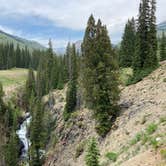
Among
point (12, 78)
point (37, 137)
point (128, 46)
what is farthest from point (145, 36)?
point (12, 78)

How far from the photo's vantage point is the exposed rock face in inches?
1078

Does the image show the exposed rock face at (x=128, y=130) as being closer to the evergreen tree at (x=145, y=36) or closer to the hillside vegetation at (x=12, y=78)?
the evergreen tree at (x=145, y=36)

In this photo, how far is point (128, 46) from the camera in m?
78.7

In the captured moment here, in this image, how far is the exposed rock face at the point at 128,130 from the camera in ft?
89.8

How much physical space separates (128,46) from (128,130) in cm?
4315

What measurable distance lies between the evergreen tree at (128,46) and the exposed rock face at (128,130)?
20374 mm

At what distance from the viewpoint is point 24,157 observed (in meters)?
73.2

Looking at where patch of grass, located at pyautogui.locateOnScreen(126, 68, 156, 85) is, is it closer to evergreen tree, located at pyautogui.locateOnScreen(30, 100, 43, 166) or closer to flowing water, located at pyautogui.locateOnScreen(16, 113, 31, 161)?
evergreen tree, located at pyautogui.locateOnScreen(30, 100, 43, 166)

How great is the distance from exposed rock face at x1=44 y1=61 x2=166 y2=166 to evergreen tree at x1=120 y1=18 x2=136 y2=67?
2037cm

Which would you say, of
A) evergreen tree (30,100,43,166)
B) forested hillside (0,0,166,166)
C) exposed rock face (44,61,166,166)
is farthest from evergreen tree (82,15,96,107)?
evergreen tree (30,100,43,166)

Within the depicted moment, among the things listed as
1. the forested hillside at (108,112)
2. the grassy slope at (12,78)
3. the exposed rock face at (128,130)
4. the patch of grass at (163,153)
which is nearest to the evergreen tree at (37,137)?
the forested hillside at (108,112)

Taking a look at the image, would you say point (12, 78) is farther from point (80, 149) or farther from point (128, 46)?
point (80, 149)

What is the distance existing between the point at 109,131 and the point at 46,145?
27546mm

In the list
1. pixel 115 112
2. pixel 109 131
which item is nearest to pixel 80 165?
pixel 109 131
